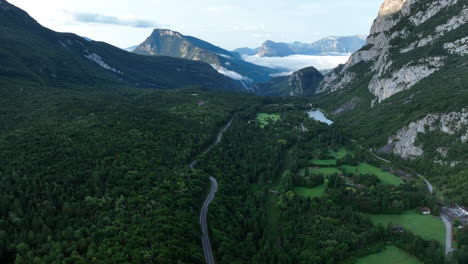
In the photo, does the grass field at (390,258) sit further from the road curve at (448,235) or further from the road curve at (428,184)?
the road curve at (428,184)

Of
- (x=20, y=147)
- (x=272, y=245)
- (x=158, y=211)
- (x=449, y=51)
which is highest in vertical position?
(x=449, y=51)

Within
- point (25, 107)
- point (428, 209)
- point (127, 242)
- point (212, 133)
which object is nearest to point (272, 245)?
point (127, 242)

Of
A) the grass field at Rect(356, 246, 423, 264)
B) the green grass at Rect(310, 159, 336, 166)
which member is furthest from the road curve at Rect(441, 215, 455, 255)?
the green grass at Rect(310, 159, 336, 166)

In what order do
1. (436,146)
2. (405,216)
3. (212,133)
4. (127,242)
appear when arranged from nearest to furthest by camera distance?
1. (127,242)
2. (405,216)
3. (436,146)
4. (212,133)

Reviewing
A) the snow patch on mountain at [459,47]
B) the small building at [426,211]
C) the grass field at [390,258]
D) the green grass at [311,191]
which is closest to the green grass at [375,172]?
the green grass at [311,191]

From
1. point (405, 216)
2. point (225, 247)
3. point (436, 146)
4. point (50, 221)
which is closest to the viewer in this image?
point (50, 221)

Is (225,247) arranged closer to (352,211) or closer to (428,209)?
(352,211)

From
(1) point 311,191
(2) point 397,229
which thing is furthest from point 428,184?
(1) point 311,191
